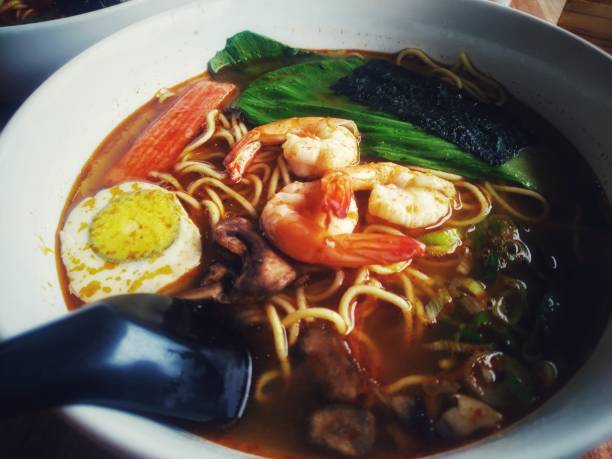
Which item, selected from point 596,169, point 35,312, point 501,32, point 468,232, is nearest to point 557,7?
point 501,32

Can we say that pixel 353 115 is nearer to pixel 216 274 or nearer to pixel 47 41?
pixel 216 274

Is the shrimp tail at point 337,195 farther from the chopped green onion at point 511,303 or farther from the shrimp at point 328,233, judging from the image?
the chopped green onion at point 511,303

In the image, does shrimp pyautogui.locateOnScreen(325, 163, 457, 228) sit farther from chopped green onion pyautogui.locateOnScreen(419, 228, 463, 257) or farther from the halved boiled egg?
the halved boiled egg

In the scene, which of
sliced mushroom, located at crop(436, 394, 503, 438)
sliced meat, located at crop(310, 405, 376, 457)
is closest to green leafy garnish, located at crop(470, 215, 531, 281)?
sliced mushroom, located at crop(436, 394, 503, 438)

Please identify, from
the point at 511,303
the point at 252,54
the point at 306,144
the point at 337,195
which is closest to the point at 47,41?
the point at 252,54

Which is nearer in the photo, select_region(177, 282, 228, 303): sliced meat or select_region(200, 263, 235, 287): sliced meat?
select_region(177, 282, 228, 303): sliced meat
